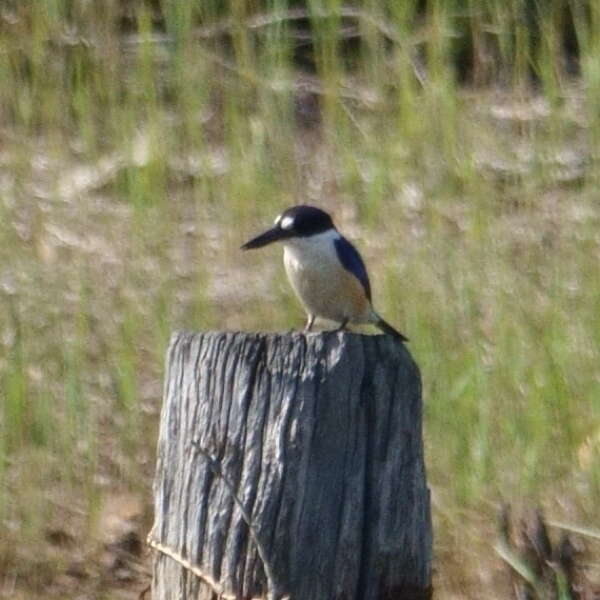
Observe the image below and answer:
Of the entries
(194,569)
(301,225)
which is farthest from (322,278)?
(194,569)

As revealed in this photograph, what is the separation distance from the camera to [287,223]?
4441mm

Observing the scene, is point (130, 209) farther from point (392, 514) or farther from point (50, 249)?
point (392, 514)

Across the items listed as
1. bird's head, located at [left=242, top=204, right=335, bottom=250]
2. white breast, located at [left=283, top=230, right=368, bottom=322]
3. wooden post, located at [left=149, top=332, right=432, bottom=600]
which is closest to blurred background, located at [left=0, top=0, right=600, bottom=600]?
white breast, located at [left=283, top=230, right=368, bottom=322]

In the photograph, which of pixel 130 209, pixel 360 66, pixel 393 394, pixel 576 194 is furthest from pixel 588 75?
pixel 393 394

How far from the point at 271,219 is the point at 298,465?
3276 millimetres

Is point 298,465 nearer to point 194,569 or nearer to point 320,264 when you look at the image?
point 194,569

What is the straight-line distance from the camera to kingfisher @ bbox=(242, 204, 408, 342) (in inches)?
172

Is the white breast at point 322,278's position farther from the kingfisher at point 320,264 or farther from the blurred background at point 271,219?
the blurred background at point 271,219

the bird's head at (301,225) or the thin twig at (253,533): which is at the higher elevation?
the bird's head at (301,225)

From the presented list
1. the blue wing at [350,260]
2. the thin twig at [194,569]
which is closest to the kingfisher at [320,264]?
the blue wing at [350,260]

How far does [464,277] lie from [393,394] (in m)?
2.75

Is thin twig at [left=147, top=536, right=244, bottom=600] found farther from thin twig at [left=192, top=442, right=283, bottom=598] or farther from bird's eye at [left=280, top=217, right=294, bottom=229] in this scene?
bird's eye at [left=280, top=217, right=294, bottom=229]

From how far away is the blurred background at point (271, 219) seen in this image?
4.77 metres

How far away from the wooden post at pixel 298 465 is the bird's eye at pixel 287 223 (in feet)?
5.79
